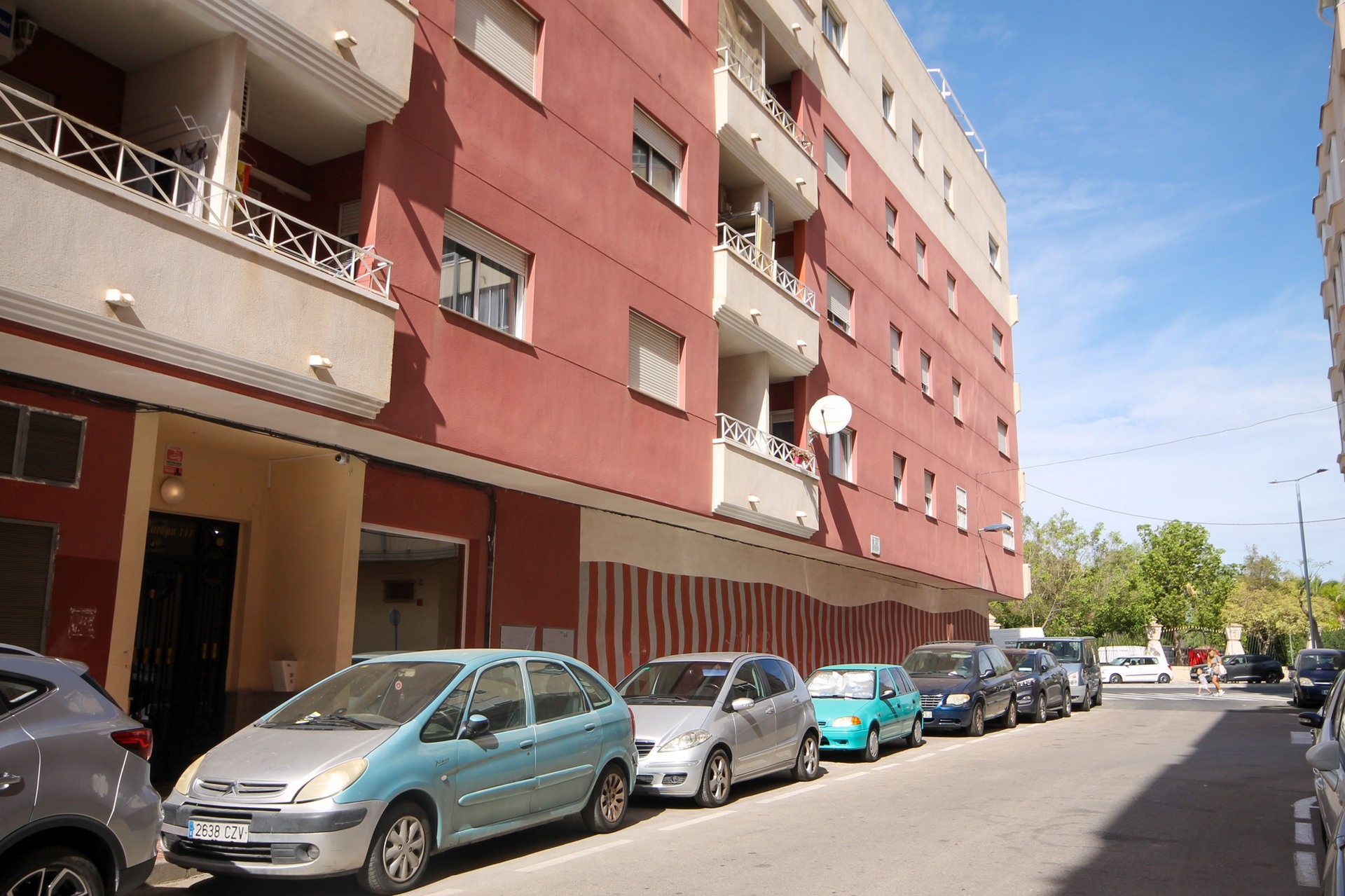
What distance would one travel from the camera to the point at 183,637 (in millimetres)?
11750

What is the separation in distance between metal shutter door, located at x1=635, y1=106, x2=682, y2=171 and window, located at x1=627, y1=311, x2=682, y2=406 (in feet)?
9.62

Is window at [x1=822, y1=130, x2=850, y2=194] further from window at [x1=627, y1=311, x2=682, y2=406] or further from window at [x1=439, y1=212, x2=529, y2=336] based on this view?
window at [x1=439, y1=212, x2=529, y2=336]

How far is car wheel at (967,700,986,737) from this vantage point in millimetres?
19156

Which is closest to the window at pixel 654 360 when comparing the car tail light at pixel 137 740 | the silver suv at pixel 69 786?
the car tail light at pixel 137 740

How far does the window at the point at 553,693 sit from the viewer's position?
342 inches

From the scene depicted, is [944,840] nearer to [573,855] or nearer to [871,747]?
[573,855]

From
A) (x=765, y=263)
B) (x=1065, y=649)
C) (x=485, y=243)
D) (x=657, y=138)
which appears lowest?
(x=1065, y=649)

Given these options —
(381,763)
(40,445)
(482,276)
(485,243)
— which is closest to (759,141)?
(485,243)

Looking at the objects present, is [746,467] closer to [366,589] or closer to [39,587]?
[366,589]

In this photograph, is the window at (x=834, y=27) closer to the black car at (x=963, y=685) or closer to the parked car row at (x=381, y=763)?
the black car at (x=963, y=685)

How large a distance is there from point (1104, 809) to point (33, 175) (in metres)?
11.3

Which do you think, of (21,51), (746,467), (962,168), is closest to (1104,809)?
(746,467)

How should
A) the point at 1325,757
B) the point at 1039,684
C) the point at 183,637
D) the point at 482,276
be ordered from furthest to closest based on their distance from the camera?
1. the point at 1039,684
2. the point at 482,276
3. the point at 183,637
4. the point at 1325,757

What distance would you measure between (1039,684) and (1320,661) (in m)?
12.5
